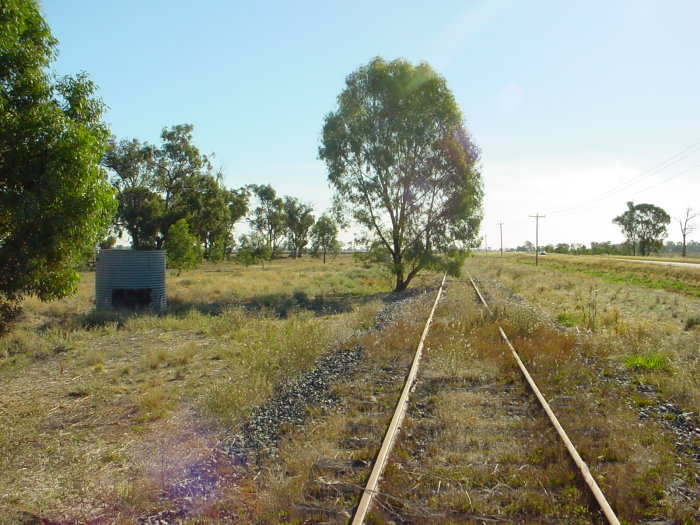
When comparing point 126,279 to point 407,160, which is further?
point 407,160

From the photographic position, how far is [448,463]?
17.4 ft

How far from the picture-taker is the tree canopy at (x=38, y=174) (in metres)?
7.18

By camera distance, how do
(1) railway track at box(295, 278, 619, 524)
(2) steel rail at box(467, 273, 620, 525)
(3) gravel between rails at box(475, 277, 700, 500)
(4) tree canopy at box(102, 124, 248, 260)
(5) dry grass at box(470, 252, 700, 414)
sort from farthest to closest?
(4) tree canopy at box(102, 124, 248, 260) → (5) dry grass at box(470, 252, 700, 414) → (3) gravel between rails at box(475, 277, 700, 500) → (1) railway track at box(295, 278, 619, 524) → (2) steel rail at box(467, 273, 620, 525)

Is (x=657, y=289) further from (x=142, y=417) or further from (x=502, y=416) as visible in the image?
(x=142, y=417)

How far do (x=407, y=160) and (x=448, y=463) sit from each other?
2268cm

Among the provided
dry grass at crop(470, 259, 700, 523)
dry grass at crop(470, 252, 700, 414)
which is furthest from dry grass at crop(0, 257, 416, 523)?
dry grass at crop(470, 252, 700, 414)

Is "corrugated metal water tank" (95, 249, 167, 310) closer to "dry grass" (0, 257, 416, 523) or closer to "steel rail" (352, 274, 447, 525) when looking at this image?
"dry grass" (0, 257, 416, 523)

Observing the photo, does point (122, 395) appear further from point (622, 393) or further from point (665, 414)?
point (665, 414)

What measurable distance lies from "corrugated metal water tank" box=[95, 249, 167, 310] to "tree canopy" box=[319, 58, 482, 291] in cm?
1135

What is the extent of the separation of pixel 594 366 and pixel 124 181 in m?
49.7

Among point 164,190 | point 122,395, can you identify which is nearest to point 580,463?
point 122,395

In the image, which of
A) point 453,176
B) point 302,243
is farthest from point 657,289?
point 302,243

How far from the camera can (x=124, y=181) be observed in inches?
1982

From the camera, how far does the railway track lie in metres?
4.32
